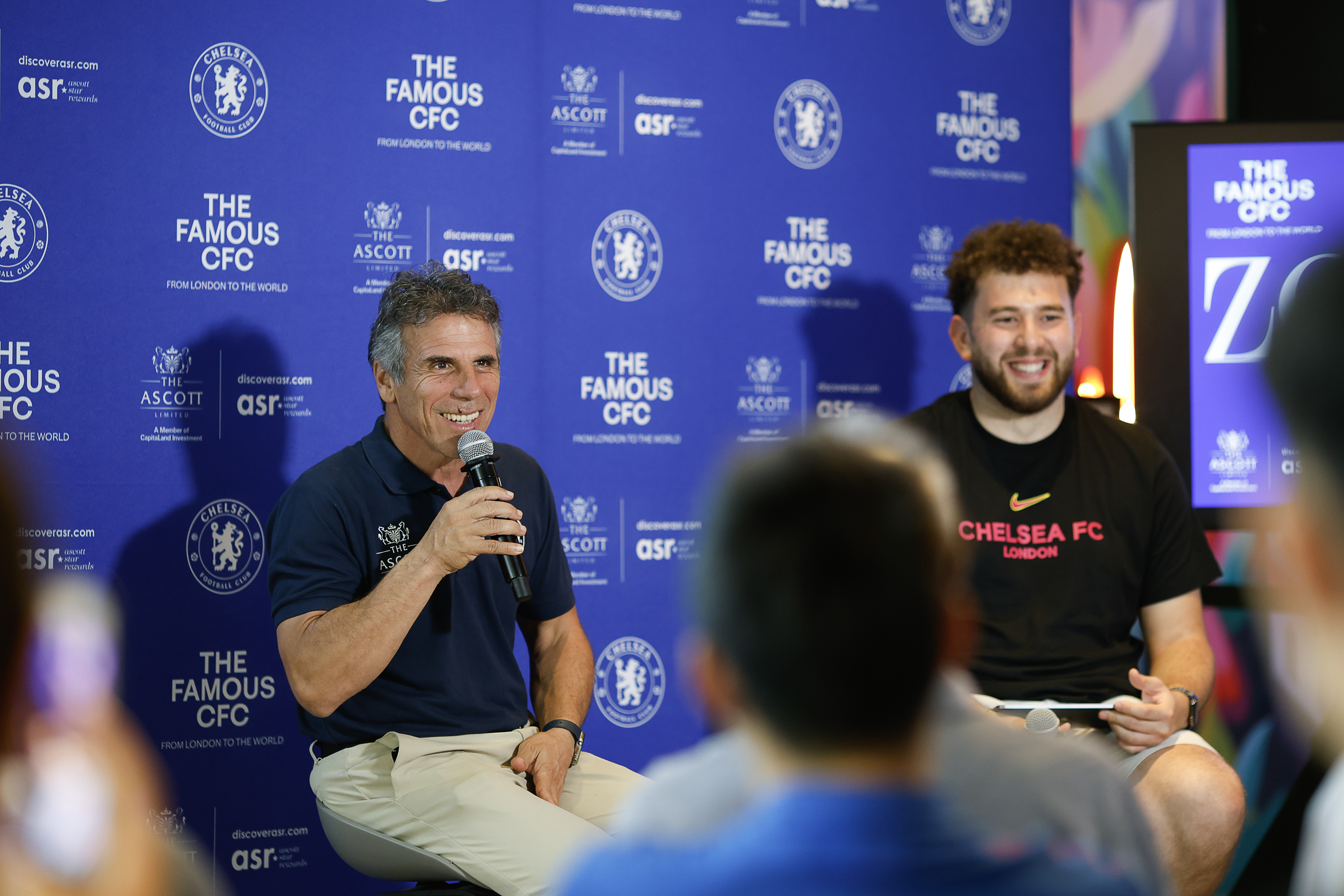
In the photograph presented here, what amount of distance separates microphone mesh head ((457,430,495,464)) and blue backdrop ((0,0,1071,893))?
2.75 ft

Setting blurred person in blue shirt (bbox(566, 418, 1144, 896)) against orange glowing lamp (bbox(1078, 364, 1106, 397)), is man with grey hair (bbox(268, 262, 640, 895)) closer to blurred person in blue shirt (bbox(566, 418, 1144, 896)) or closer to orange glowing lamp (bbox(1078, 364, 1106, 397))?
blurred person in blue shirt (bbox(566, 418, 1144, 896))

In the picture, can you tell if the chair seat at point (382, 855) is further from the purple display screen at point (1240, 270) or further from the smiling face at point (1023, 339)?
the purple display screen at point (1240, 270)

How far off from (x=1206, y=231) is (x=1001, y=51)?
0.91 meters

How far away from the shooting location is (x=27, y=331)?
→ 8.63 ft

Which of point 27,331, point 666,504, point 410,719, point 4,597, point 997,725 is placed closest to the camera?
point 4,597

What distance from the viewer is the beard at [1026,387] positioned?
→ 264 centimetres

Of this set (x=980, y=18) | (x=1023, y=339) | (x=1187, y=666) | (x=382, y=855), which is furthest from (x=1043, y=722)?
(x=980, y=18)

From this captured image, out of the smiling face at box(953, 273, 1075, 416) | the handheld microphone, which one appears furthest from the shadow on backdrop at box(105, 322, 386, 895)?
the smiling face at box(953, 273, 1075, 416)

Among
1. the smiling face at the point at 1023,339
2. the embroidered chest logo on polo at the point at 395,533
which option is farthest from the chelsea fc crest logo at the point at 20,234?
the smiling face at the point at 1023,339

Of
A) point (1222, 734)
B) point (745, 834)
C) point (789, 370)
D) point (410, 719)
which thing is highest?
point (789, 370)

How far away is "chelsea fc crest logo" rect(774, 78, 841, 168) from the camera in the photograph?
329 centimetres

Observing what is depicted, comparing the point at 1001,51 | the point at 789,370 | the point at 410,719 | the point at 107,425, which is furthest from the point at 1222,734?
the point at 107,425

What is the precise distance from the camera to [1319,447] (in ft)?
2.63

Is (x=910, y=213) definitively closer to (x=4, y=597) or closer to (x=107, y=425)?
(x=107, y=425)
